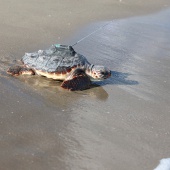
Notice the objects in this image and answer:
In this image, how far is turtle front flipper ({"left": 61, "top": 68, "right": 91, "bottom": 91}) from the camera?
17.9ft

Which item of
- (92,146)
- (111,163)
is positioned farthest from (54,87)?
(111,163)

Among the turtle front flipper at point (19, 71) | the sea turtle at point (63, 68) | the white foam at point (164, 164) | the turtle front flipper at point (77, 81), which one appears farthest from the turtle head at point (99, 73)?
the white foam at point (164, 164)

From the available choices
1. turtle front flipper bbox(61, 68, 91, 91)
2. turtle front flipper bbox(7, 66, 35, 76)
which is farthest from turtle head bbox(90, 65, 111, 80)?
turtle front flipper bbox(7, 66, 35, 76)

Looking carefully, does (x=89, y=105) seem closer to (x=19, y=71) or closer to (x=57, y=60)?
(x=57, y=60)

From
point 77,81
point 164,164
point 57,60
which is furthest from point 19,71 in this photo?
point 164,164

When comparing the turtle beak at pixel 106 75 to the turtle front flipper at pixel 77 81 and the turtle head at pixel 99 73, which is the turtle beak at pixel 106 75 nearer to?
the turtle head at pixel 99 73

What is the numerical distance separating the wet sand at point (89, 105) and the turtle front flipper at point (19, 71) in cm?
10

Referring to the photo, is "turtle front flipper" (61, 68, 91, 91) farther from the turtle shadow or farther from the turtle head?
the turtle shadow

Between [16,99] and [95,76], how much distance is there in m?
1.42

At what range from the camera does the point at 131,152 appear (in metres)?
4.01

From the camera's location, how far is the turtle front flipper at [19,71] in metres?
5.67

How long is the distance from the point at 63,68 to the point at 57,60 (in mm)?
Answer: 174

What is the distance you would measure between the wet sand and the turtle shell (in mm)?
224

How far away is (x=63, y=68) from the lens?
5645mm
